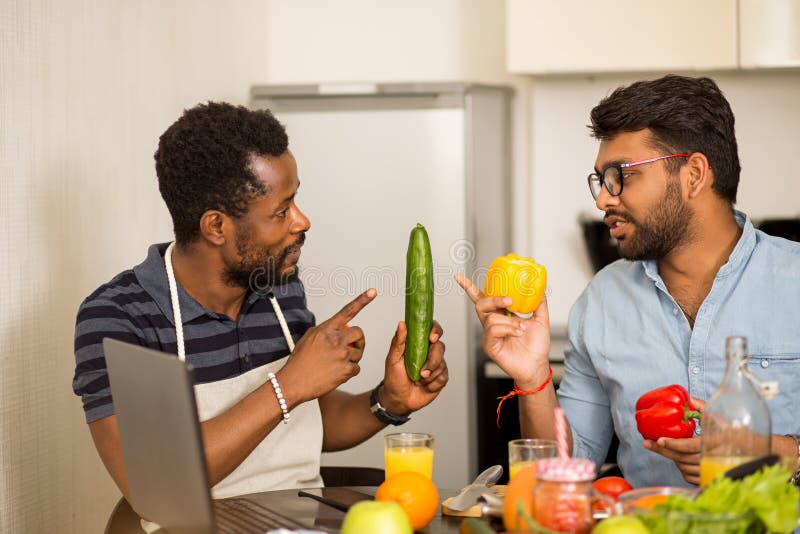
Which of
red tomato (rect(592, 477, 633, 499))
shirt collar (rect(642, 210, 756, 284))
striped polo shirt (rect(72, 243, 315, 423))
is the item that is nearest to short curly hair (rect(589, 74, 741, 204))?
shirt collar (rect(642, 210, 756, 284))

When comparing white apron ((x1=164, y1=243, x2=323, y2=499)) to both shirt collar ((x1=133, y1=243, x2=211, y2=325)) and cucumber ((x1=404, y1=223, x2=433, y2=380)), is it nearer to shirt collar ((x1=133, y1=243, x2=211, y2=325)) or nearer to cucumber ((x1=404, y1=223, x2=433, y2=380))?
shirt collar ((x1=133, y1=243, x2=211, y2=325))

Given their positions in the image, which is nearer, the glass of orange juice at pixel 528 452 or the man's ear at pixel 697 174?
the glass of orange juice at pixel 528 452

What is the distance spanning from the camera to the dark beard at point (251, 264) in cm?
200

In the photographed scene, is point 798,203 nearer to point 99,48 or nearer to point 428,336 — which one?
Answer: point 428,336

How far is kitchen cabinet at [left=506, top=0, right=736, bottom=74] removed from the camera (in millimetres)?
3238

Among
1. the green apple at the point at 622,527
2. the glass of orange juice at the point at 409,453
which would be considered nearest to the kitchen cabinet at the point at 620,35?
the glass of orange juice at the point at 409,453

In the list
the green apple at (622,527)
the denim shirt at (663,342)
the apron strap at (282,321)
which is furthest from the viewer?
the apron strap at (282,321)

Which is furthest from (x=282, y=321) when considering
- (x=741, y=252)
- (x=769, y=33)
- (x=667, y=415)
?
(x=769, y=33)

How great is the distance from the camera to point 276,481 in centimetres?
200

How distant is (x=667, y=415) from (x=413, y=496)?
0.53 meters

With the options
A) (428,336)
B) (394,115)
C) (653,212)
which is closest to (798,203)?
(394,115)

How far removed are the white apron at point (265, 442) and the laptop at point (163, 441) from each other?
1.56ft

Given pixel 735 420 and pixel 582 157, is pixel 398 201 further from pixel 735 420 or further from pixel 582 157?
pixel 735 420

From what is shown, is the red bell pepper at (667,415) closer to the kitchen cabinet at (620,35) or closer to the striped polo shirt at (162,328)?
the striped polo shirt at (162,328)
